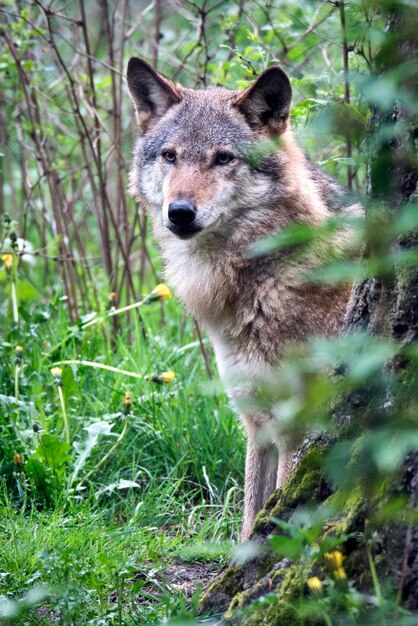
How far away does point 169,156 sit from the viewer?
13.6 ft

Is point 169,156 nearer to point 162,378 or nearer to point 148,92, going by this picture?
point 148,92

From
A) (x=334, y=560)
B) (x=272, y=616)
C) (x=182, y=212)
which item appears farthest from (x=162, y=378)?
(x=334, y=560)

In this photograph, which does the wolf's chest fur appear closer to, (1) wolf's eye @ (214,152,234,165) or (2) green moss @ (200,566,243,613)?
(1) wolf's eye @ (214,152,234,165)

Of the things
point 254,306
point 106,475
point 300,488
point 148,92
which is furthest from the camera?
point 148,92

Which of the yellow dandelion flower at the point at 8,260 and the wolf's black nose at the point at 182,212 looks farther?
the yellow dandelion flower at the point at 8,260

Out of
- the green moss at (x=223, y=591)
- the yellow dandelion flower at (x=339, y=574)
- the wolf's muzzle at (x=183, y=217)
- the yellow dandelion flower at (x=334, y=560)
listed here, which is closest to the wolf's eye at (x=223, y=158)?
the wolf's muzzle at (x=183, y=217)

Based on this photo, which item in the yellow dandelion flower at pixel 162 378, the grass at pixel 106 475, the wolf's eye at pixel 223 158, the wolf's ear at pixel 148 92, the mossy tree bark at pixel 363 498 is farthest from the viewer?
the yellow dandelion flower at pixel 162 378

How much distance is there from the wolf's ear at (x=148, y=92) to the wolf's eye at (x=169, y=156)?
1.10 feet

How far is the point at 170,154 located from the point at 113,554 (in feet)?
6.56

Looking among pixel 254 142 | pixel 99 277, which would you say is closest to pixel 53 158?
pixel 99 277

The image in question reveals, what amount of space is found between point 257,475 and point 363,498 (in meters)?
1.68

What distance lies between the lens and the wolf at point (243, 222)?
3.68 metres

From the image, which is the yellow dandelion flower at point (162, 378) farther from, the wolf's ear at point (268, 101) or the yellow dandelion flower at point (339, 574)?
the yellow dandelion flower at point (339, 574)

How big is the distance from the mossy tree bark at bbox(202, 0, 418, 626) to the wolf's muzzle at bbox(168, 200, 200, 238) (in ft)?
4.32
